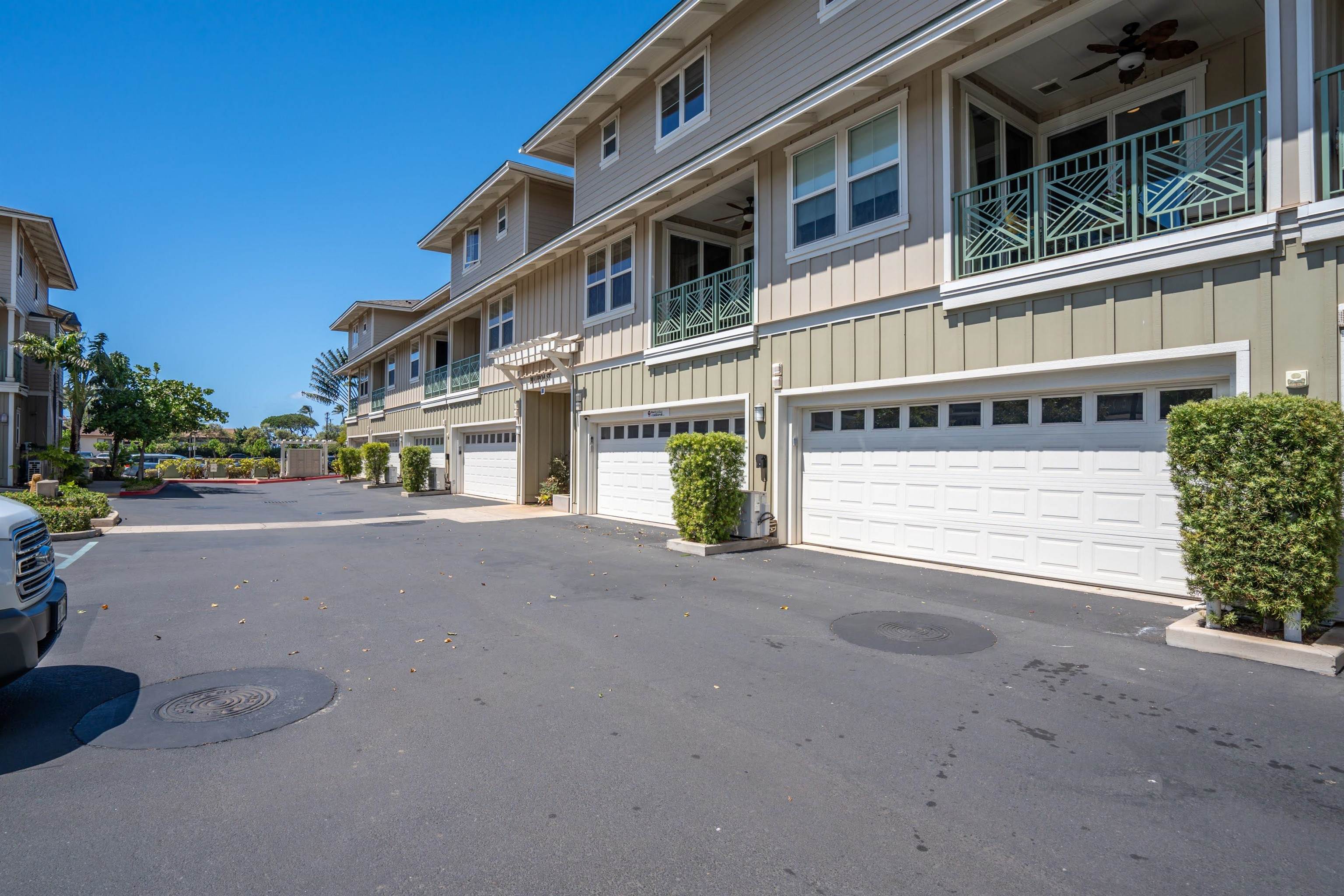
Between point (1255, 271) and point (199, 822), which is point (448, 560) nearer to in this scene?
point (199, 822)

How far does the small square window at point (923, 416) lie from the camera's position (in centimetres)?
882

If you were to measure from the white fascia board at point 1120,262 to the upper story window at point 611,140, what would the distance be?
9.28 metres

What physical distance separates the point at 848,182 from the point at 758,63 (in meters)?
3.44

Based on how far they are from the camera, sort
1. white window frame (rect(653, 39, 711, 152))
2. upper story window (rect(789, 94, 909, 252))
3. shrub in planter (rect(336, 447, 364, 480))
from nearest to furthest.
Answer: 1. upper story window (rect(789, 94, 909, 252))
2. white window frame (rect(653, 39, 711, 152))
3. shrub in planter (rect(336, 447, 364, 480))

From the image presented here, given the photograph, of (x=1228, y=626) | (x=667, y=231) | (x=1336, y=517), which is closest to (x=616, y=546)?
(x=667, y=231)

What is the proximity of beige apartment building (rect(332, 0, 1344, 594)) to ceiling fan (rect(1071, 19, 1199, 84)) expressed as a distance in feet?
0.11

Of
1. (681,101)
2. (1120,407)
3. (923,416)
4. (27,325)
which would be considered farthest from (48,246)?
(1120,407)

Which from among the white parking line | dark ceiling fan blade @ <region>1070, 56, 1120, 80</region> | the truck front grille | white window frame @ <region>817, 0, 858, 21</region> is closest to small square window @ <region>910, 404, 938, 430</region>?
dark ceiling fan blade @ <region>1070, 56, 1120, 80</region>

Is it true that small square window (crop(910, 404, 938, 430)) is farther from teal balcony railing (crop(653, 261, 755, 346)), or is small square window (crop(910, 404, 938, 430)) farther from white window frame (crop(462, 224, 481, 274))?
white window frame (crop(462, 224, 481, 274))

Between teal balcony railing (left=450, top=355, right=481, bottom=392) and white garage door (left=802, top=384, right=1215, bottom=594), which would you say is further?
teal balcony railing (left=450, top=355, right=481, bottom=392)

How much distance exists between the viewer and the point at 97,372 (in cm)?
2533

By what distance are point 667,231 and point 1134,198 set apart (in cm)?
850

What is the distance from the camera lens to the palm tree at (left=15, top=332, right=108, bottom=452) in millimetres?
21906

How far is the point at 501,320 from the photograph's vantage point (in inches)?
786
